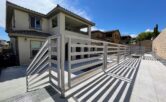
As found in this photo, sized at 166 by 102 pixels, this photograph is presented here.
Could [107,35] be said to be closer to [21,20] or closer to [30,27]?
[30,27]

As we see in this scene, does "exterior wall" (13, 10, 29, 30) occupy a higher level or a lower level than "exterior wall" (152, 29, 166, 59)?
higher

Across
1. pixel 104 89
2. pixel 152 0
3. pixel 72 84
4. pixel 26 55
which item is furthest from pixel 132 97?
pixel 152 0

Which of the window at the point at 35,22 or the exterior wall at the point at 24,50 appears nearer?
the exterior wall at the point at 24,50

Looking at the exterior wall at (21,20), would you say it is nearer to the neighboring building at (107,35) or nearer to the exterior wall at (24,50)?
the exterior wall at (24,50)

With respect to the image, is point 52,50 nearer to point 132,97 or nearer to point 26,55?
point 132,97

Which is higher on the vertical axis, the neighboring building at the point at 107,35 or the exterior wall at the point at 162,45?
the neighboring building at the point at 107,35

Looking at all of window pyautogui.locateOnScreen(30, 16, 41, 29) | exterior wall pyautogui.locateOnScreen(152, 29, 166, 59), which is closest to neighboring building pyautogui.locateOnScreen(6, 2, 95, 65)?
window pyautogui.locateOnScreen(30, 16, 41, 29)

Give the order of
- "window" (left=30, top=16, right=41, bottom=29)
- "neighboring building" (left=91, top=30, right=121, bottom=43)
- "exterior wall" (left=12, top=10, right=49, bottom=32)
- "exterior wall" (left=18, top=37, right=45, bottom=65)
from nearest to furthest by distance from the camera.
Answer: "exterior wall" (left=18, top=37, right=45, bottom=65) < "exterior wall" (left=12, top=10, right=49, bottom=32) < "window" (left=30, top=16, right=41, bottom=29) < "neighboring building" (left=91, top=30, right=121, bottom=43)

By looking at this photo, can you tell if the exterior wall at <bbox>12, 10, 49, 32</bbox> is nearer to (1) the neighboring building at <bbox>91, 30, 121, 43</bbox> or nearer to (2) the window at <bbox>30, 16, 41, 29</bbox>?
(2) the window at <bbox>30, 16, 41, 29</bbox>

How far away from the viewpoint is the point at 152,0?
1038cm

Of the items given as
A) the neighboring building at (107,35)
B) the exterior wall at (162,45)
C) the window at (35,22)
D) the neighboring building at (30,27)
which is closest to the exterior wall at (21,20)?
the neighboring building at (30,27)

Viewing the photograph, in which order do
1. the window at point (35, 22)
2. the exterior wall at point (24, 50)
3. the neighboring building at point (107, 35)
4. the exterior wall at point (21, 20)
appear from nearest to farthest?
the exterior wall at point (24, 50)
the exterior wall at point (21, 20)
the window at point (35, 22)
the neighboring building at point (107, 35)

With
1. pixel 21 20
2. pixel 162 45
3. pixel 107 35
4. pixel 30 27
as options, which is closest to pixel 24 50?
pixel 30 27

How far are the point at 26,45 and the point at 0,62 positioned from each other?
2.22m
